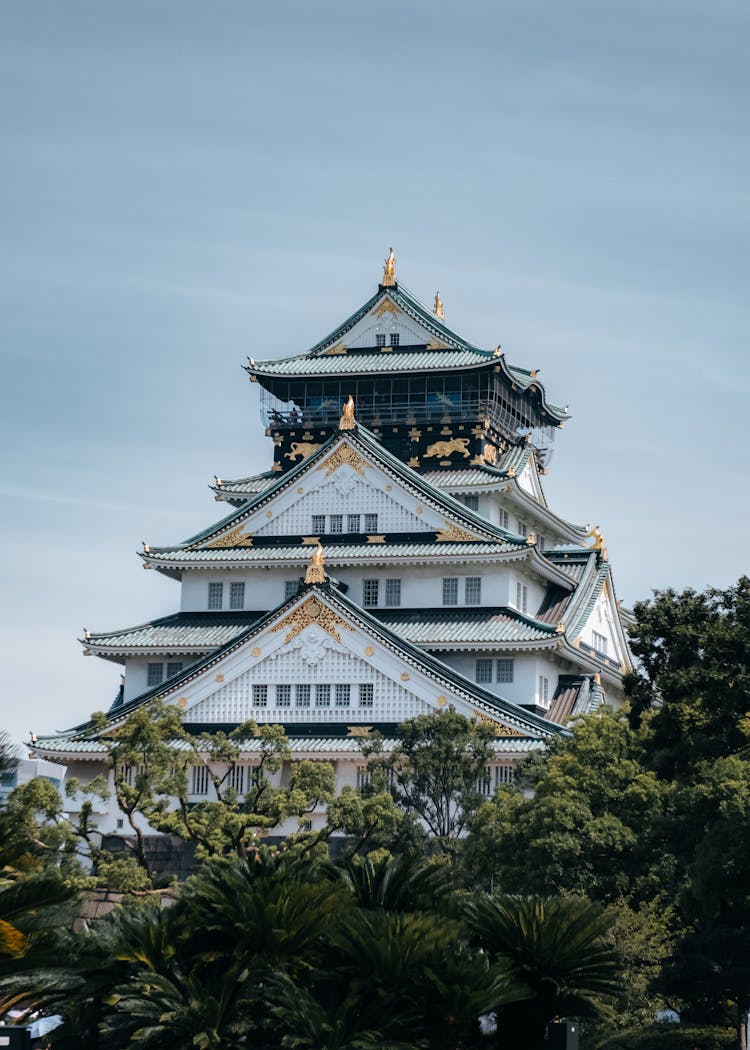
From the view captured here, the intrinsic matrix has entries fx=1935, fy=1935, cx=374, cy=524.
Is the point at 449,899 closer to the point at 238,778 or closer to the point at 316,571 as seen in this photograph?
the point at 238,778

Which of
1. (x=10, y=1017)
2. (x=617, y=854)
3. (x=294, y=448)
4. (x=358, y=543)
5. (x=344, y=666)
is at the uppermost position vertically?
(x=294, y=448)

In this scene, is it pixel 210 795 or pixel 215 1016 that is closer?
pixel 215 1016

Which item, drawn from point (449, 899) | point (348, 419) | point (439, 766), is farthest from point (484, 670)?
point (449, 899)

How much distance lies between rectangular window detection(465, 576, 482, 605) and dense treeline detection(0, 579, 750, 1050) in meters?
12.0

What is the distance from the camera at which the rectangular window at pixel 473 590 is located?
74312 mm

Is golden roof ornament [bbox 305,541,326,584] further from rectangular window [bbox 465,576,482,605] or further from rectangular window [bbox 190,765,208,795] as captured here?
rectangular window [bbox 190,765,208,795]

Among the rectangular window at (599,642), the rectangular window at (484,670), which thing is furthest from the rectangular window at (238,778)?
the rectangular window at (599,642)

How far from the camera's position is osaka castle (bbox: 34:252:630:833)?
69625 millimetres

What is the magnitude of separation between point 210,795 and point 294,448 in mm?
19718

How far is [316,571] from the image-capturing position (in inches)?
2783

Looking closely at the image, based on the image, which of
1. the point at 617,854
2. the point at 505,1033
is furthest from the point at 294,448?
the point at 505,1033

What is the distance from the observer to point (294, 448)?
83938mm

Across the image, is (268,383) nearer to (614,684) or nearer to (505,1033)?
(614,684)

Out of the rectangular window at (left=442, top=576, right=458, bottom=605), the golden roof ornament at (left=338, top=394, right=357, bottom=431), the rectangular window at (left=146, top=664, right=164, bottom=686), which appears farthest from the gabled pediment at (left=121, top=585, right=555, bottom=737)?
the golden roof ornament at (left=338, top=394, right=357, bottom=431)
